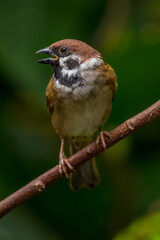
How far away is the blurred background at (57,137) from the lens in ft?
13.4

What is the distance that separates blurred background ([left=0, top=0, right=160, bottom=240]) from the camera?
4.09 meters

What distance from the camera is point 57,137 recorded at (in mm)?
4559

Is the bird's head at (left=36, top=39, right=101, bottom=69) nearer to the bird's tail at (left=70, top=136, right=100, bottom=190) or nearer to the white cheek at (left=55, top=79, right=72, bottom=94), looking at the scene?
the white cheek at (left=55, top=79, right=72, bottom=94)

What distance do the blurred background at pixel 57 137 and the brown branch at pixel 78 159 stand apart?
3.77 feet

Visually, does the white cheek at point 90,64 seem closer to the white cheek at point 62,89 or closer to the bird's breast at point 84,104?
the bird's breast at point 84,104

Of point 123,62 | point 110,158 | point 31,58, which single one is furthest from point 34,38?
point 110,158

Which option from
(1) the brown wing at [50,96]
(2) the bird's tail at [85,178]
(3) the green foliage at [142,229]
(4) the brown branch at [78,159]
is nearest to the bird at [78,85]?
(1) the brown wing at [50,96]

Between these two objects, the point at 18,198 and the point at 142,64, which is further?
the point at 142,64

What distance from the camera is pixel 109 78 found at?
3.70m

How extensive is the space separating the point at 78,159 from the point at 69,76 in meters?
0.80

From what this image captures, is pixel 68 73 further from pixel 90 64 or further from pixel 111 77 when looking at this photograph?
pixel 111 77

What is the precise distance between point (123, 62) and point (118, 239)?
59.5 inches

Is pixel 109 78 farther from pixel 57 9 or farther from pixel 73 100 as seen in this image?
pixel 57 9

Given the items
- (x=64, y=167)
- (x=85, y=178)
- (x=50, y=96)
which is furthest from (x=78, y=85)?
(x=85, y=178)
